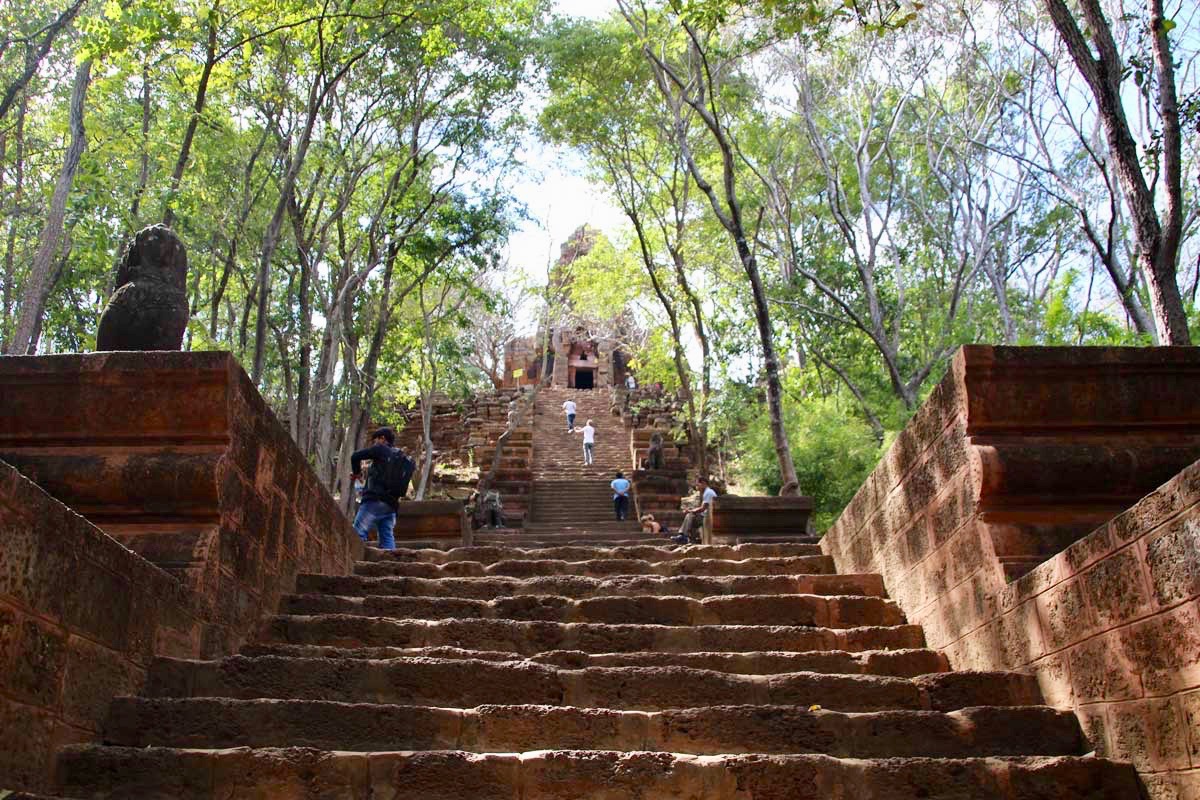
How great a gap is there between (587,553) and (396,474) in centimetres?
174

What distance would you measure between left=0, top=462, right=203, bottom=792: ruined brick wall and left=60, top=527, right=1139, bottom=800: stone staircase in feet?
0.43

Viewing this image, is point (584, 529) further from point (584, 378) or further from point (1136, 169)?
point (584, 378)

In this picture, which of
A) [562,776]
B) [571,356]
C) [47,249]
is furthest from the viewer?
[571,356]

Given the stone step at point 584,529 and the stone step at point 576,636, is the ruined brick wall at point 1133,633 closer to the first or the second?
the stone step at point 576,636

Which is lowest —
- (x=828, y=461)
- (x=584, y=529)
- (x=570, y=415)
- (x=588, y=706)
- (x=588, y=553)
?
(x=588, y=706)

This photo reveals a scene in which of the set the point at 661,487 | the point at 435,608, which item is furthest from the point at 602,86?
the point at 435,608

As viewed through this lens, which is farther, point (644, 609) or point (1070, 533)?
point (644, 609)

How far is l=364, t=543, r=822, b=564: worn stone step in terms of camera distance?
711 cm

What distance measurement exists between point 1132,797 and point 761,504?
662cm

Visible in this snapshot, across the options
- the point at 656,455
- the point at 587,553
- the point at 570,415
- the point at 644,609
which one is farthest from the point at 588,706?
the point at 570,415

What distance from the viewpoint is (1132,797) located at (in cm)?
332

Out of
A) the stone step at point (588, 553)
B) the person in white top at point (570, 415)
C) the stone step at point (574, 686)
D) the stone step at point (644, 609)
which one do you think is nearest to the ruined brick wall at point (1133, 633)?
the stone step at point (574, 686)

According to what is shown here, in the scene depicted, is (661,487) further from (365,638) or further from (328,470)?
(365,638)

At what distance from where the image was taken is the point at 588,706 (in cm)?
428
